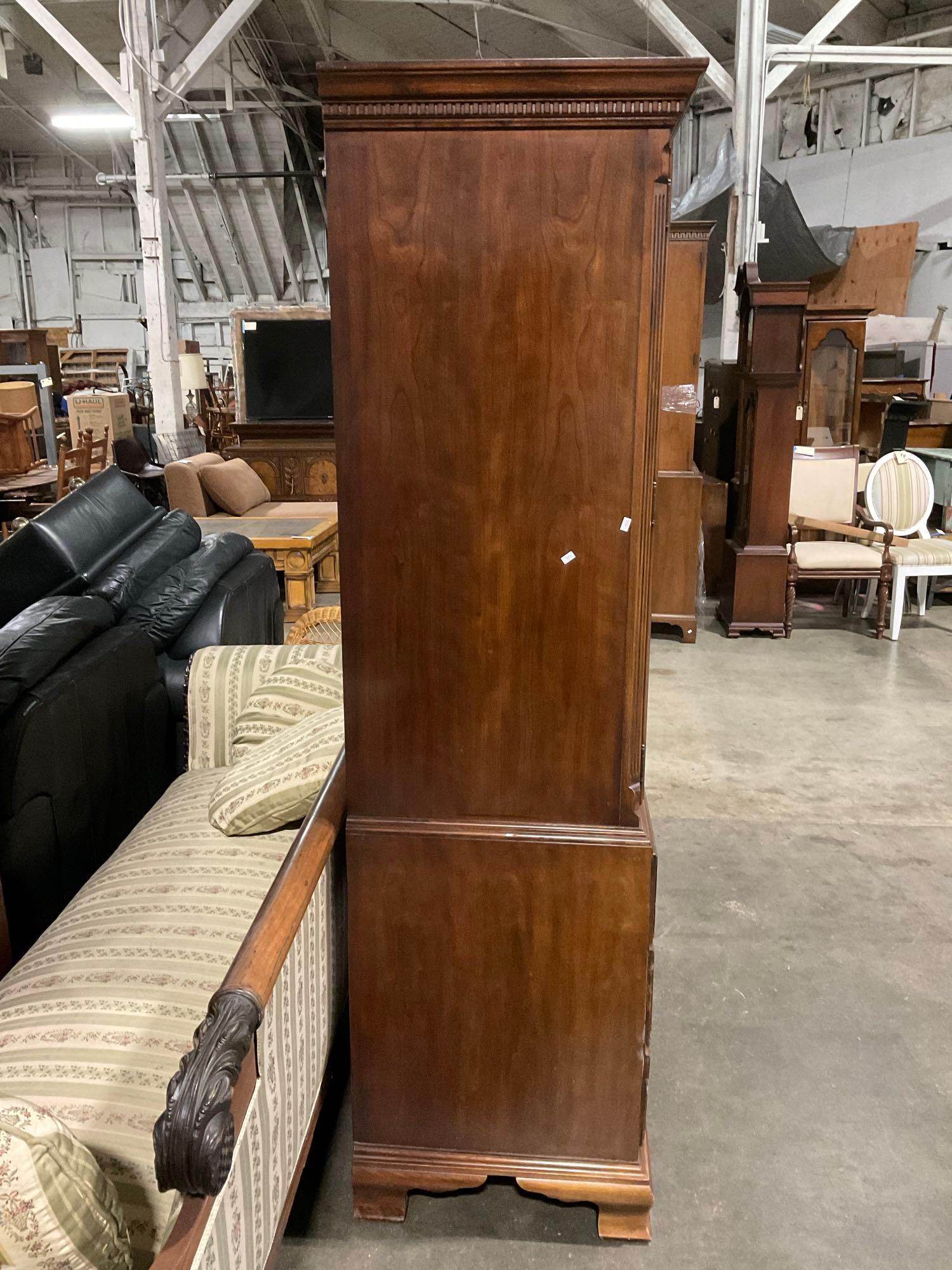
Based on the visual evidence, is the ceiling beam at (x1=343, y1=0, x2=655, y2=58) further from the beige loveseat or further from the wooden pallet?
the wooden pallet

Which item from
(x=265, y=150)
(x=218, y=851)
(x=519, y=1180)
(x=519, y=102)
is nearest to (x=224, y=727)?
(x=218, y=851)

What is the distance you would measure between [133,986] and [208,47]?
761 centimetres

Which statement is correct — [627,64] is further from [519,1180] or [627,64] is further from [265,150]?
[265,150]

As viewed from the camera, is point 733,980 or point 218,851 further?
point 733,980

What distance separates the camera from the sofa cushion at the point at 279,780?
6.73 ft

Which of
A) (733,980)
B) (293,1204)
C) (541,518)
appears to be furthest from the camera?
(733,980)

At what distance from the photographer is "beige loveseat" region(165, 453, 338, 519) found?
19.7 ft

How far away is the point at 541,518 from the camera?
4.73 feet

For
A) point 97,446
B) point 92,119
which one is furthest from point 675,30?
point 92,119

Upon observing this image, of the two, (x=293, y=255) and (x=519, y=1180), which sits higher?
(x=293, y=255)

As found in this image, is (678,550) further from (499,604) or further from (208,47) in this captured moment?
(208,47)

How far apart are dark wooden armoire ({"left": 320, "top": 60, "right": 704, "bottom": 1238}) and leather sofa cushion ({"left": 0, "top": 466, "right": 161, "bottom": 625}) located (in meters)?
2.00

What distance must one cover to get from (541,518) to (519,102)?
1.76 ft

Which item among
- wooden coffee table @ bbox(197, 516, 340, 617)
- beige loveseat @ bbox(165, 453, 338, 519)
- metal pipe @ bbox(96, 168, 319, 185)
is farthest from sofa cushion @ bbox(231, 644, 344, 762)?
metal pipe @ bbox(96, 168, 319, 185)
